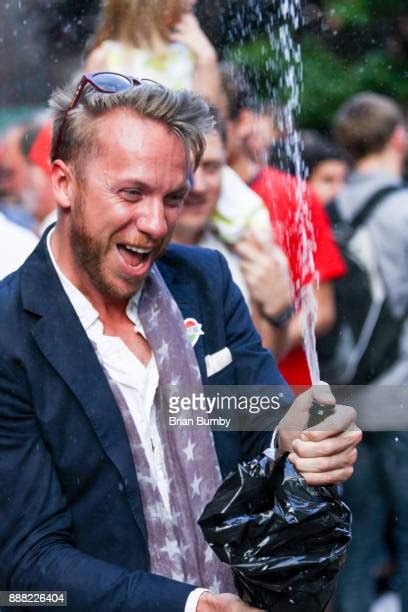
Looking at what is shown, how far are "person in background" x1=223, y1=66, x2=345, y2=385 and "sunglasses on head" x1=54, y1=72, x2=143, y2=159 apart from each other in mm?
541

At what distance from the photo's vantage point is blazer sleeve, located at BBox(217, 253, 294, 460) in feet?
6.83

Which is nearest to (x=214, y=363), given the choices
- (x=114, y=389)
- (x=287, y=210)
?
(x=114, y=389)

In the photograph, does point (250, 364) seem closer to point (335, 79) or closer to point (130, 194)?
point (130, 194)

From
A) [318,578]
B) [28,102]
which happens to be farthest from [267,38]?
[318,578]

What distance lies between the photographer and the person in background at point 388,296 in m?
2.58

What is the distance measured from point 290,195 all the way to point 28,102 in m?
0.61

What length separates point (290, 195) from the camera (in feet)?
8.39

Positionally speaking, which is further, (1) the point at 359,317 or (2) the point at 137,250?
(1) the point at 359,317

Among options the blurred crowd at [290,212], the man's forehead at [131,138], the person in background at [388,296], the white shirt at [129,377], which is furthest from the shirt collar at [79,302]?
the person in background at [388,296]

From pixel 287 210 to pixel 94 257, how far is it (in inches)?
29.5

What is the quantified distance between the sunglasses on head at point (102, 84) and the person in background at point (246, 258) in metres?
0.56

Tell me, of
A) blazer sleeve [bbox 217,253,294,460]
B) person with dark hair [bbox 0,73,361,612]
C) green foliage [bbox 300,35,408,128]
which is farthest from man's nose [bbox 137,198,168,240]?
green foliage [bbox 300,35,408,128]

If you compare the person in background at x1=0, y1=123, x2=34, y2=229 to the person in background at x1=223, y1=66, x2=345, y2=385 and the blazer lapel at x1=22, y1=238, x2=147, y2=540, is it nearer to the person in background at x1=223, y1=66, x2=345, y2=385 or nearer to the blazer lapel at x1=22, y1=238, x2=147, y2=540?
the person in background at x1=223, y1=66, x2=345, y2=385

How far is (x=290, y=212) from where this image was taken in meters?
2.56
